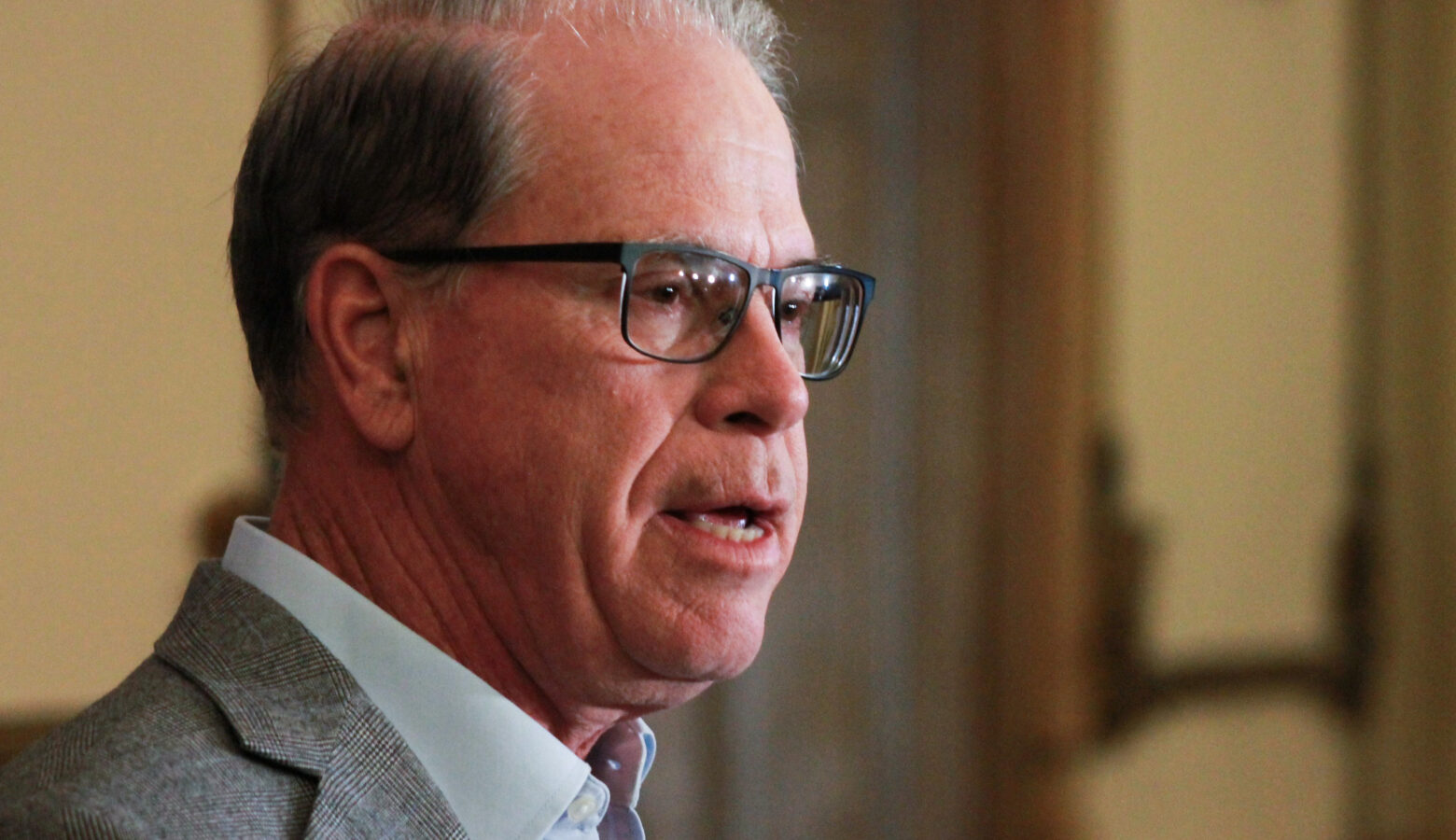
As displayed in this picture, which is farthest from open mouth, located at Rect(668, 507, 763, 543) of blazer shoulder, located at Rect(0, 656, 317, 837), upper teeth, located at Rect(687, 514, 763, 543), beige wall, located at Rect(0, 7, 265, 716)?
beige wall, located at Rect(0, 7, 265, 716)

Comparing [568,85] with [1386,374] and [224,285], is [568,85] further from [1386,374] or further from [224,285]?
[1386,374]

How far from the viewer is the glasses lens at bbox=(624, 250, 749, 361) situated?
44.1 inches

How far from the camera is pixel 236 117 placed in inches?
91.6

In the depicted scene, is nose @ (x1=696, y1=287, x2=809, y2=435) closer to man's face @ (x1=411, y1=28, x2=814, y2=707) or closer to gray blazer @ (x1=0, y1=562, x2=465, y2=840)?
man's face @ (x1=411, y1=28, x2=814, y2=707)

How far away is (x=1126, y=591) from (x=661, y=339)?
260 cm

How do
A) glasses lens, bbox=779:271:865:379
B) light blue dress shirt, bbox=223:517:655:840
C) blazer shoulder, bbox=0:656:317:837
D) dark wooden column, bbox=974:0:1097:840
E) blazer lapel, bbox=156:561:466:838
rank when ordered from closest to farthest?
blazer shoulder, bbox=0:656:317:837 < blazer lapel, bbox=156:561:466:838 < light blue dress shirt, bbox=223:517:655:840 < glasses lens, bbox=779:271:865:379 < dark wooden column, bbox=974:0:1097:840

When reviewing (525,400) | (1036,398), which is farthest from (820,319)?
(1036,398)

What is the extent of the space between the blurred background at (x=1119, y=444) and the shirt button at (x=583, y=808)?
6.64ft

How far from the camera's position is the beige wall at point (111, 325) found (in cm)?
216

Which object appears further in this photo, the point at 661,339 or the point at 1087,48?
the point at 1087,48

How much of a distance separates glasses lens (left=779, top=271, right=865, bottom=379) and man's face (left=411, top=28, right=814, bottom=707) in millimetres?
76

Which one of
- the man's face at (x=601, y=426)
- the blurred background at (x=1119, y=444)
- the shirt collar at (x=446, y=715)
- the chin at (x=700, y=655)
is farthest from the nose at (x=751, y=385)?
the blurred background at (x=1119, y=444)

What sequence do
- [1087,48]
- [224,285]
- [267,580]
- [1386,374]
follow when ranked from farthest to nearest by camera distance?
[1386,374], [1087,48], [224,285], [267,580]

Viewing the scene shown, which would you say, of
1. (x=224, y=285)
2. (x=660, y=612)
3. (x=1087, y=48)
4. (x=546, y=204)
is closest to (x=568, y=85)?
(x=546, y=204)
